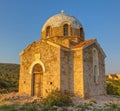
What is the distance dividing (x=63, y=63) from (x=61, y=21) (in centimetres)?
570

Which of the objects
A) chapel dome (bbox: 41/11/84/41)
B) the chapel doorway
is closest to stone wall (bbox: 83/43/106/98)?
chapel dome (bbox: 41/11/84/41)

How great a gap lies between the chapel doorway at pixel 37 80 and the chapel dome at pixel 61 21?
5.26 metres

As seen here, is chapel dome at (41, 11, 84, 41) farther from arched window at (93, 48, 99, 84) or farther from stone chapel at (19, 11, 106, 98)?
arched window at (93, 48, 99, 84)

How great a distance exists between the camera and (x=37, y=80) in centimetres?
1853

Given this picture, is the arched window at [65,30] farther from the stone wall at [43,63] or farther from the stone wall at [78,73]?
the stone wall at [78,73]

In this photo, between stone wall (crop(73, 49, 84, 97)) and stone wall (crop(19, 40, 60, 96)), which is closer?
stone wall (crop(73, 49, 84, 97))

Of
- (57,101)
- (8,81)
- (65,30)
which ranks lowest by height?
(57,101)

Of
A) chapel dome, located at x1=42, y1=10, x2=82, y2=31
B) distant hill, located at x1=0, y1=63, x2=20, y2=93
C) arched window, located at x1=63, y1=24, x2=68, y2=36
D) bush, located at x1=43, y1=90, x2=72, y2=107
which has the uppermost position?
chapel dome, located at x1=42, y1=10, x2=82, y2=31

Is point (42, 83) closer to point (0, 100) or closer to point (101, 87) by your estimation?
point (0, 100)

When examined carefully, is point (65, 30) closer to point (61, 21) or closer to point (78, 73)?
point (61, 21)

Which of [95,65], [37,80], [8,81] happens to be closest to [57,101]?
[37,80]

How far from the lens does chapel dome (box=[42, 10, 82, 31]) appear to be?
20797mm

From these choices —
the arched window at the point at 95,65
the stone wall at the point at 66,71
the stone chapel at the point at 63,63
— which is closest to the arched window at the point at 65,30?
the stone chapel at the point at 63,63

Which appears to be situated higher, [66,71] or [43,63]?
[43,63]
